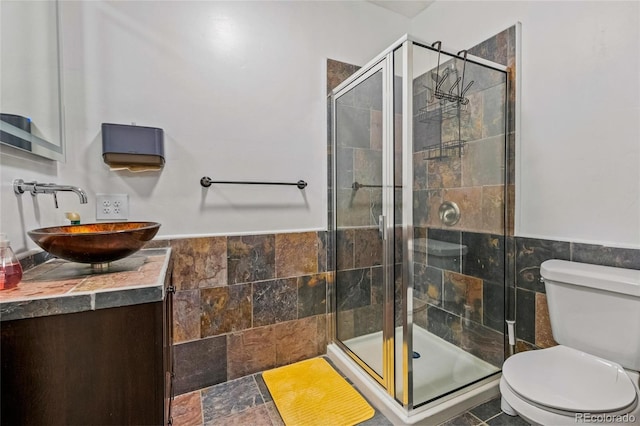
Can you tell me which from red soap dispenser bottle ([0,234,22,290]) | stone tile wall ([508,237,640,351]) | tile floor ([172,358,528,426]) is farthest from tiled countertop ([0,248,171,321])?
stone tile wall ([508,237,640,351])

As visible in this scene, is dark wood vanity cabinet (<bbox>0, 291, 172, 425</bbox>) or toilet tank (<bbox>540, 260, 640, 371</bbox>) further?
toilet tank (<bbox>540, 260, 640, 371</bbox>)

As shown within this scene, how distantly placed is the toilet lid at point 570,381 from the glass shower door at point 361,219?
669 millimetres

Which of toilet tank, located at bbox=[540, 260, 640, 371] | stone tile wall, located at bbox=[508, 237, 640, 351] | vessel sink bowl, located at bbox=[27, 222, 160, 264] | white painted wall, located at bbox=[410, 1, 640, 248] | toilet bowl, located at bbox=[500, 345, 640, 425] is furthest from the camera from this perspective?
stone tile wall, located at bbox=[508, 237, 640, 351]

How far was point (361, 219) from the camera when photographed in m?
1.87

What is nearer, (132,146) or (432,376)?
(132,146)

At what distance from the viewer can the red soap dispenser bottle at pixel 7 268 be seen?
0.75 metres

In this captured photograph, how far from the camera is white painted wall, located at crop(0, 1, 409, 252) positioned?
145 centimetres

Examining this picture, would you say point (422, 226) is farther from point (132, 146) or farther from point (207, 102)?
point (132, 146)

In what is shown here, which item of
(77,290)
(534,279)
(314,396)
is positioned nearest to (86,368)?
(77,290)

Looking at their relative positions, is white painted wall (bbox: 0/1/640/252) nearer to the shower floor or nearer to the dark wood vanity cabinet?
the dark wood vanity cabinet

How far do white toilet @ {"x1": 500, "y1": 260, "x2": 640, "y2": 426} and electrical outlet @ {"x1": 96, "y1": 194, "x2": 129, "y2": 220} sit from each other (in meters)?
1.94

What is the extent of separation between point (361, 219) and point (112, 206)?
4.57 ft

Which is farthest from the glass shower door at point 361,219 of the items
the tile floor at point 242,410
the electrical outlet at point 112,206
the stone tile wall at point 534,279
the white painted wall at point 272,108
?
the electrical outlet at point 112,206

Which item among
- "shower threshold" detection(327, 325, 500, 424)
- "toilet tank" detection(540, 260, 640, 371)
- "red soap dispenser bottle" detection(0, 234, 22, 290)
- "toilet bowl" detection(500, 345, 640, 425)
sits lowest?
"shower threshold" detection(327, 325, 500, 424)
